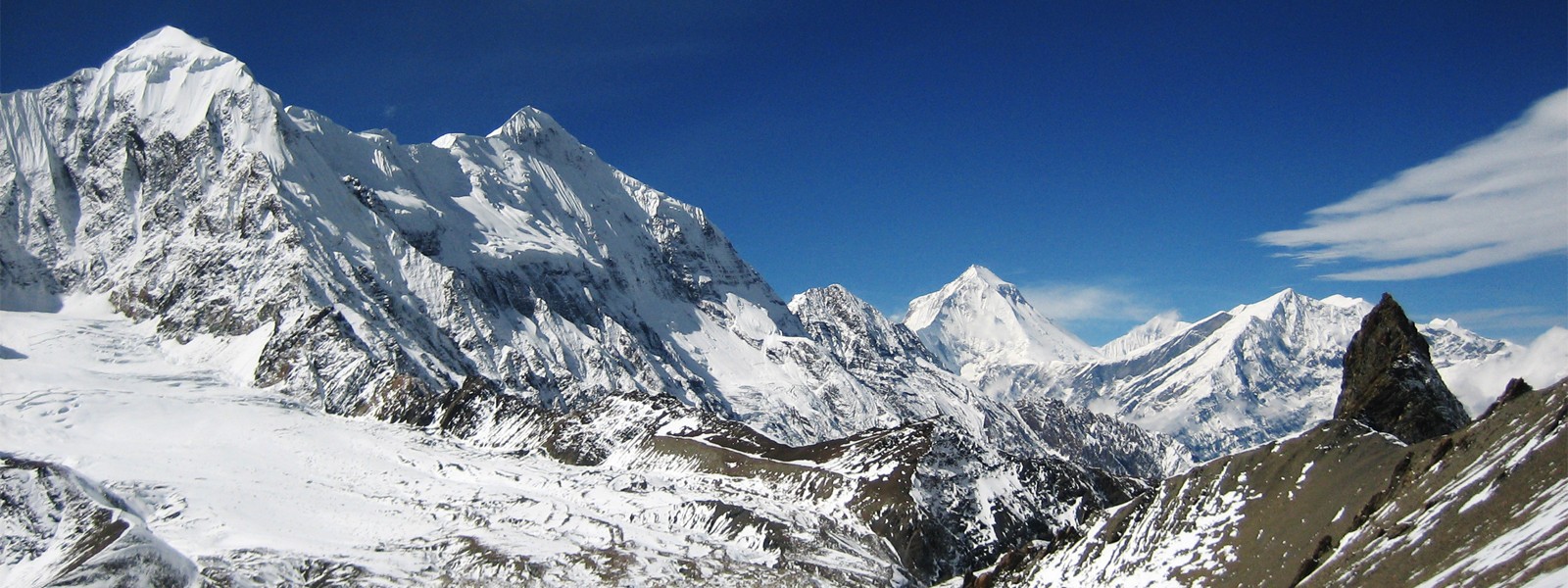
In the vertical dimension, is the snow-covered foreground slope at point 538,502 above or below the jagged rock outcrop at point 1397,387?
below

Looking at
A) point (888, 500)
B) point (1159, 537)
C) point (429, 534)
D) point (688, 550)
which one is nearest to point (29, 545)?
point (429, 534)

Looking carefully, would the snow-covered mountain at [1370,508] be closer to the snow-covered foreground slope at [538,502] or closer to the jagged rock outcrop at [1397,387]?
the jagged rock outcrop at [1397,387]

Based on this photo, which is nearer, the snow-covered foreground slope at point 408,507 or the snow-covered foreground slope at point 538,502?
the snow-covered foreground slope at point 408,507

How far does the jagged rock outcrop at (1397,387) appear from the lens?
322ft

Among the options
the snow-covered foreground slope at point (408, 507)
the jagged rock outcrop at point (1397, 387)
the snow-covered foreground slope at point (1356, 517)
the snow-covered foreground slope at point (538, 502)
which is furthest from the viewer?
the snow-covered foreground slope at point (538, 502)

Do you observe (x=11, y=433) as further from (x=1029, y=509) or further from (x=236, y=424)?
(x=1029, y=509)

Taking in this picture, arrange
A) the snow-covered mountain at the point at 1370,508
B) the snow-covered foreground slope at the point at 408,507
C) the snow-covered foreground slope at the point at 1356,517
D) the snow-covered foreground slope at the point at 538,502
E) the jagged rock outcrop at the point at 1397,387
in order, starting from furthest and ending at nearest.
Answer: the snow-covered foreground slope at the point at 538,502
the snow-covered foreground slope at the point at 408,507
the jagged rock outcrop at the point at 1397,387
the snow-covered mountain at the point at 1370,508
the snow-covered foreground slope at the point at 1356,517

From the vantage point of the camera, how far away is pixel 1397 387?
10044 cm

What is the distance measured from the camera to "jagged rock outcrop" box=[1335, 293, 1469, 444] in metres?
98.0

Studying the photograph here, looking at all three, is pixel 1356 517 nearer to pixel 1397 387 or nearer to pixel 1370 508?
pixel 1370 508

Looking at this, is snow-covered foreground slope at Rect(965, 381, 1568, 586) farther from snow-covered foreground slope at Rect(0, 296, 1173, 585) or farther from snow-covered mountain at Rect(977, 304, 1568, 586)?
snow-covered foreground slope at Rect(0, 296, 1173, 585)

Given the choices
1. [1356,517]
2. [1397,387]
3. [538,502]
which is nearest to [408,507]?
[538,502]

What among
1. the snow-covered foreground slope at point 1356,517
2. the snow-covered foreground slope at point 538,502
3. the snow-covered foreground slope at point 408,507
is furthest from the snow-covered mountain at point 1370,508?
the snow-covered foreground slope at point 408,507

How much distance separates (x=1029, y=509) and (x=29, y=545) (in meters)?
142
